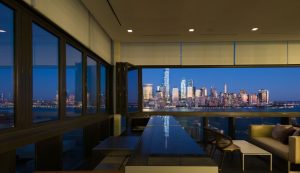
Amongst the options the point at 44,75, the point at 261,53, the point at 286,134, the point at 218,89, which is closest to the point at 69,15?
the point at 44,75

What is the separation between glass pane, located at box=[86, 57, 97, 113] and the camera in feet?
16.4

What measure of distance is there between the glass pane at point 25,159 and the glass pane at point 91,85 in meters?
2.01

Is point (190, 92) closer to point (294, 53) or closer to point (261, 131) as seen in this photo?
point (261, 131)

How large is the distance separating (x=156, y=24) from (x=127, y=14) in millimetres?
805

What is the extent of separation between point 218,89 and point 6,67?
602 cm

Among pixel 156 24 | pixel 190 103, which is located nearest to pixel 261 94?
pixel 190 103

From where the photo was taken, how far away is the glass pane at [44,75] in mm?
2787

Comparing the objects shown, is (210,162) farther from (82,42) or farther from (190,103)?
(190,103)

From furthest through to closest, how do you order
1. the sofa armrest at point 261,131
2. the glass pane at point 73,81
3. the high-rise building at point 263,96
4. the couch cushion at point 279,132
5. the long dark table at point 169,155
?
the high-rise building at point 263,96
the sofa armrest at point 261,131
the couch cushion at point 279,132
the glass pane at point 73,81
the long dark table at point 169,155

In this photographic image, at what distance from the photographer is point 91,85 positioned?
527cm

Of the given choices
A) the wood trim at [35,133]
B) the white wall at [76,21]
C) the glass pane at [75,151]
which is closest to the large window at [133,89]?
the white wall at [76,21]

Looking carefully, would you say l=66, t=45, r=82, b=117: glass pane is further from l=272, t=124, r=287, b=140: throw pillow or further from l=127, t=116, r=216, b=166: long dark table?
l=272, t=124, r=287, b=140: throw pillow

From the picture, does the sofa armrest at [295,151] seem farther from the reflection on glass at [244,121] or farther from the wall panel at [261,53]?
the wall panel at [261,53]

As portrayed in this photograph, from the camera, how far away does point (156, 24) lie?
200 inches
